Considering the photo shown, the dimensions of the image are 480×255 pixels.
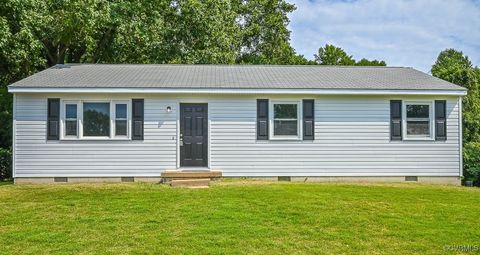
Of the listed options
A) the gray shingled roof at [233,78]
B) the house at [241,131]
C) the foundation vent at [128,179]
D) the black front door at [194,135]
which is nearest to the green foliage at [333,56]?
the gray shingled roof at [233,78]

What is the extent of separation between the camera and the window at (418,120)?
11008 millimetres

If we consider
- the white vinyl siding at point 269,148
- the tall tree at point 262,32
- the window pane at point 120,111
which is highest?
the tall tree at point 262,32

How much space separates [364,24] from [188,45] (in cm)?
1108

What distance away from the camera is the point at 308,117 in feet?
36.0

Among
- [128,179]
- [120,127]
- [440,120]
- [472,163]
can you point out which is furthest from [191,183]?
[472,163]

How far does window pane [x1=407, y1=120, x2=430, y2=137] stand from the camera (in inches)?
434

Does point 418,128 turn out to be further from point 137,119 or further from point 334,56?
point 334,56

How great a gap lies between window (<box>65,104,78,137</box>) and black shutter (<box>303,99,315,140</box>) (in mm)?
6463

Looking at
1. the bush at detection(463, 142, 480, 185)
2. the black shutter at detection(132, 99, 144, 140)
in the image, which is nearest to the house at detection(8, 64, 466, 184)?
the black shutter at detection(132, 99, 144, 140)

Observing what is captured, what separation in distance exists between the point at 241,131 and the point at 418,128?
5.16 meters

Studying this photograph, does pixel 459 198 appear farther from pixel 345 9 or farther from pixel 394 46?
pixel 394 46

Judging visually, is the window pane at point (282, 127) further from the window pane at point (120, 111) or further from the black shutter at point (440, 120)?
the window pane at point (120, 111)

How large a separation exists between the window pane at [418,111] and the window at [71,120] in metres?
9.53

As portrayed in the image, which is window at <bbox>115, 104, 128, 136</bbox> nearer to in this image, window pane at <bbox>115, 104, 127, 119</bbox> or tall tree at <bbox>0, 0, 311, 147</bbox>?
window pane at <bbox>115, 104, 127, 119</bbox>
